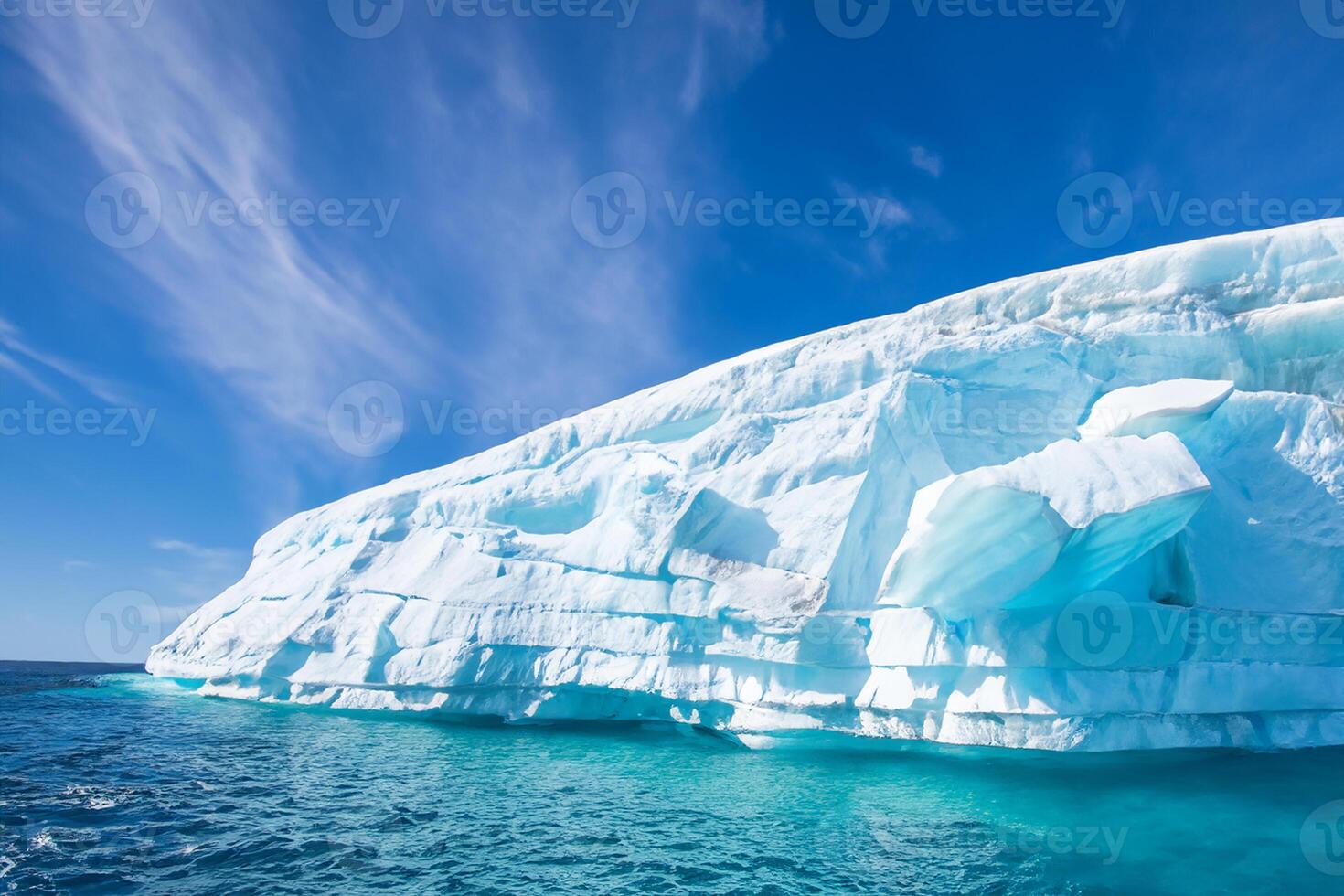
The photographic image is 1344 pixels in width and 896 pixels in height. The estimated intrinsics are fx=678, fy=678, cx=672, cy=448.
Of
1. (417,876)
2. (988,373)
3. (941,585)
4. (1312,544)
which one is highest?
(988,373)

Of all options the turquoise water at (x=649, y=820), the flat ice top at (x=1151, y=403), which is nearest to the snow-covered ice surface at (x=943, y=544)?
the flat ice top at (x=1151, y=403)

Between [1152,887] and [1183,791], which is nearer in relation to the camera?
[1152,887]

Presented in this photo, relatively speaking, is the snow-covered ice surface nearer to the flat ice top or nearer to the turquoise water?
the flat ice top

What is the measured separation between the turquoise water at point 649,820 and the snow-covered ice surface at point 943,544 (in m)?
1.08

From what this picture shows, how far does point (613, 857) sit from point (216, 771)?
737 cm

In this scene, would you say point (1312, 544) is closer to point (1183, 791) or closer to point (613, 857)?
point (1183, 791)

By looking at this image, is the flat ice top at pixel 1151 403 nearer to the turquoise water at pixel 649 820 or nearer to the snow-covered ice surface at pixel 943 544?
the snow-covered ice surface at pixel 943 544

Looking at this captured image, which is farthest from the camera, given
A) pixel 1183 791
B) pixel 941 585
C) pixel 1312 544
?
pixel 1312 544

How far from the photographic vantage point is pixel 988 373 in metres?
13.4

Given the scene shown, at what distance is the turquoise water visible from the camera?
255 inches

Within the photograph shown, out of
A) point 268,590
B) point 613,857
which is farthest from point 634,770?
point 268,590

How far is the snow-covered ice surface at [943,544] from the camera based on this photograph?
10133 mm

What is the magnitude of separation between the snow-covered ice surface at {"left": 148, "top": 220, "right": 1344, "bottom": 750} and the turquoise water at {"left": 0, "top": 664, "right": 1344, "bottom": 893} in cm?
108

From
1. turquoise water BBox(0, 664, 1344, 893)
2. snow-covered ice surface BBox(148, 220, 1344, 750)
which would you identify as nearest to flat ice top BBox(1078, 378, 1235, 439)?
snow-covered ice surface BBox(148, 220, 1344, 750)
